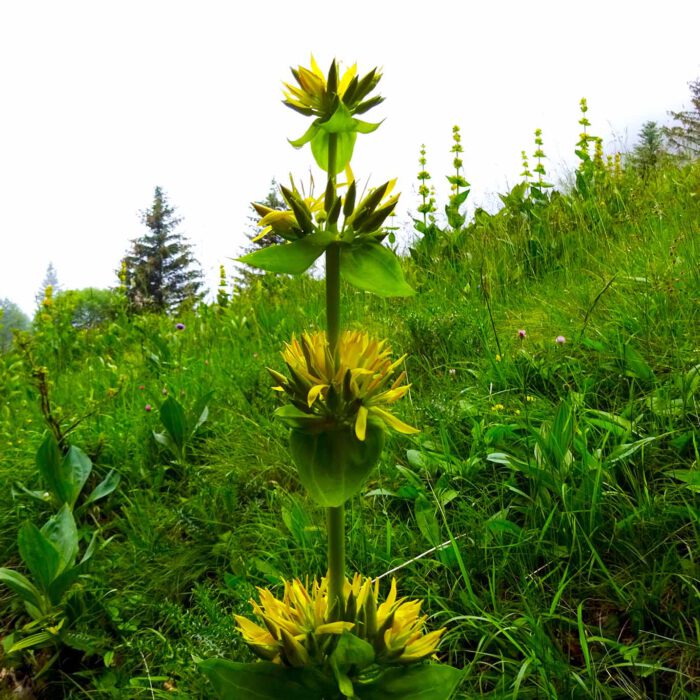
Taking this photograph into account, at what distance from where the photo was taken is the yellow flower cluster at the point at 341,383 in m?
0.77

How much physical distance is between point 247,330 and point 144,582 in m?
2.10

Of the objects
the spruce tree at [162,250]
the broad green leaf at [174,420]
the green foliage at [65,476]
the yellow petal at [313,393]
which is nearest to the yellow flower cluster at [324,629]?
the yellow petal at [313,393]

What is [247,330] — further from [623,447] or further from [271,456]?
[623,447]

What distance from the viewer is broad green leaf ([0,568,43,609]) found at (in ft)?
5.50

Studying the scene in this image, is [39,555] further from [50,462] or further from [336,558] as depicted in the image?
[336,558]

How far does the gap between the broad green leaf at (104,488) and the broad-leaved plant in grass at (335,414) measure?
56.6 inches

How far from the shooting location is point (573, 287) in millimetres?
2812

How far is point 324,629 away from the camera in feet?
2.59

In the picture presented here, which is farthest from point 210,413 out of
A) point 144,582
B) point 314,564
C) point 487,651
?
point 487,651

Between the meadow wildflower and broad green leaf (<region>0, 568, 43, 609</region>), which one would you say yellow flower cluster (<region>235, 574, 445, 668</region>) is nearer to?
the meadow wildflower

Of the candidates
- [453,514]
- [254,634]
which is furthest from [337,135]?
[453,514]

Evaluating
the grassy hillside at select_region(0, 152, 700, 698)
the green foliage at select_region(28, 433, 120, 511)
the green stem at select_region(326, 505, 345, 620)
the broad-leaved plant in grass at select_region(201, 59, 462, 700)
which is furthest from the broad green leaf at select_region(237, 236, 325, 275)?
the green foliage at select_region(28, 433, 120, 511)

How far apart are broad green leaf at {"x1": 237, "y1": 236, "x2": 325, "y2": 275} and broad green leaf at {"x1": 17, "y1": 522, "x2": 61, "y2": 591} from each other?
137 centimetres

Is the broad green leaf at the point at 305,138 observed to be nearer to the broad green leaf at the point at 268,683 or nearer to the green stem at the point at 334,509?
the green stem at the point at 334,509
